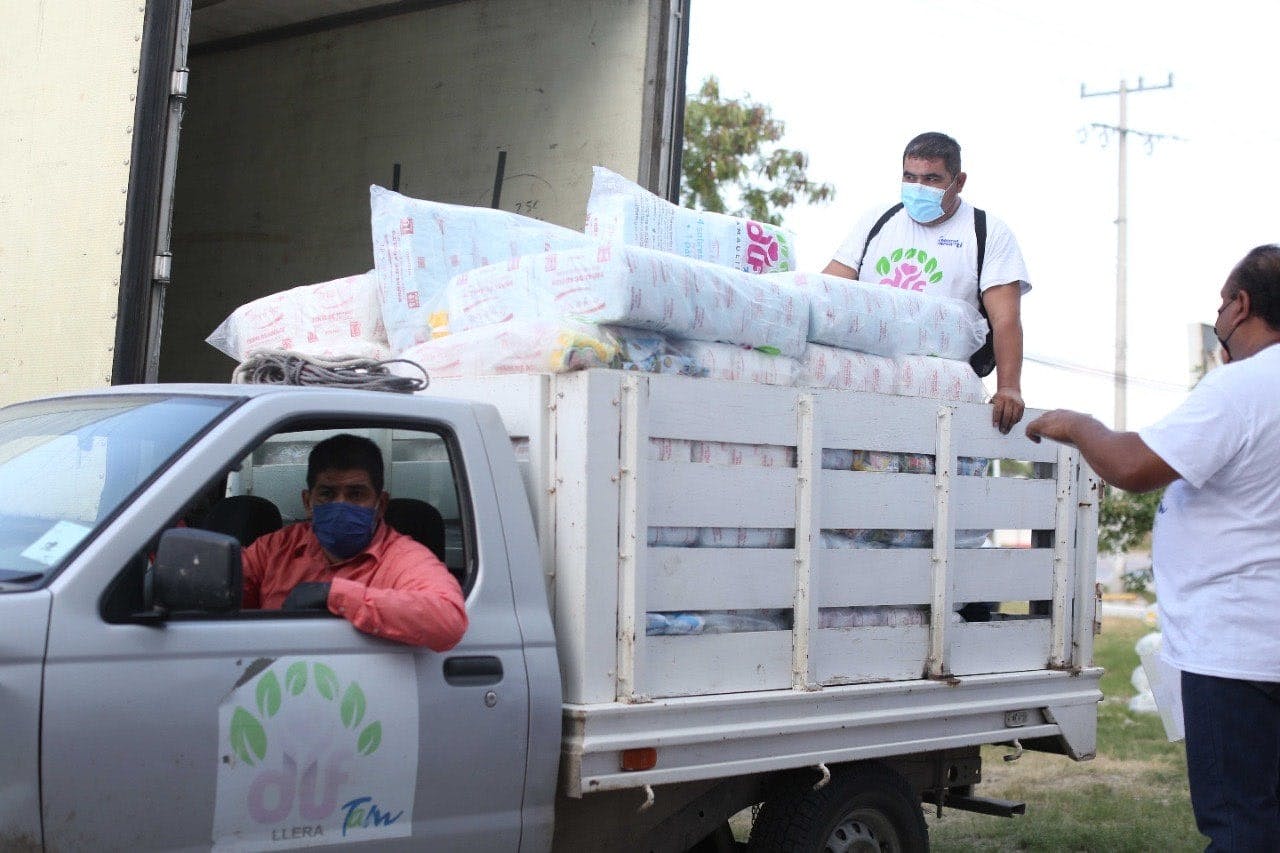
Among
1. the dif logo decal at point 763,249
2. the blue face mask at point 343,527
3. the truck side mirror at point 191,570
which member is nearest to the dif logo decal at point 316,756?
the truck side mirror at point 191,570

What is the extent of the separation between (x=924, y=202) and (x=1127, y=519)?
78.0 feet

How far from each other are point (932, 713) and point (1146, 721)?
6608 millimetres

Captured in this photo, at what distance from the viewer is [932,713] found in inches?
189

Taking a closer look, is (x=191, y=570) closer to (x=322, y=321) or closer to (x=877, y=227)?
(x=322, y=321)

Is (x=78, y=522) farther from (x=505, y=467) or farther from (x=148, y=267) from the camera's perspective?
(x=148, y=267)

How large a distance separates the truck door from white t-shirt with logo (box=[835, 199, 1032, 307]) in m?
2.71

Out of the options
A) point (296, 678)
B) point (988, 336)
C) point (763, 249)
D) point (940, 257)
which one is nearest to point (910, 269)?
point (940, 257)

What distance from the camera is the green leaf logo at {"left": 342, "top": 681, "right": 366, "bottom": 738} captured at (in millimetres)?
3437

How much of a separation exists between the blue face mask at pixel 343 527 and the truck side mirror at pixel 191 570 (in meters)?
0.67

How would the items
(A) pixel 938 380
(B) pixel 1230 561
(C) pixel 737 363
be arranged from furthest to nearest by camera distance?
(A) pixel 938 380 → (C) pixel 737 363 → (B) pixel 1230 561

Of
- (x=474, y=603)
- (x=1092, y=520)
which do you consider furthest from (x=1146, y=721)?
(x=474, y=603)

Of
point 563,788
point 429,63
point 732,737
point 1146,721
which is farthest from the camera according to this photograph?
point 1146,721

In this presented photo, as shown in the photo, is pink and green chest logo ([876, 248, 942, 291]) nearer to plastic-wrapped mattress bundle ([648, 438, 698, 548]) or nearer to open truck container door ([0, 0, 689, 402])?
open truck container door ([0, 0, 689, 402])

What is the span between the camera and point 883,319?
517 cm
